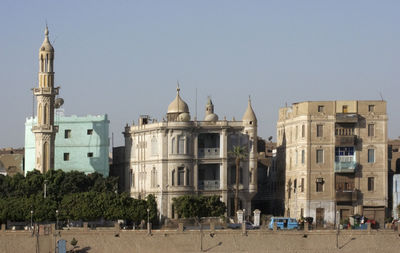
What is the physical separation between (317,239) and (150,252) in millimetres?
13505

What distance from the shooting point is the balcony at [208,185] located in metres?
124

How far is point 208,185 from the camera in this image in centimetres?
12375

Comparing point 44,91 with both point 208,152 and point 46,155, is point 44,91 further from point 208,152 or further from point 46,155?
point 208,152

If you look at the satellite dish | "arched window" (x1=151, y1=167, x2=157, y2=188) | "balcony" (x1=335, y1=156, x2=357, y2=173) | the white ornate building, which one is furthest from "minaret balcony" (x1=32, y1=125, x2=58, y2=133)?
"balcony" (x1=335, y1=156, x2=357, y2=173)

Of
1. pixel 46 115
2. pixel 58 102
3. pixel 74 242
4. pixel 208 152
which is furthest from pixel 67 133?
pixel 74 242

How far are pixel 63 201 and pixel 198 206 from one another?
40.5 ft

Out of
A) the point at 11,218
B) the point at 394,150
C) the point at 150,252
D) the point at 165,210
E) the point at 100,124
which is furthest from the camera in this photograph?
the point at 394,150

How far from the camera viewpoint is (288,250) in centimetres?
10631

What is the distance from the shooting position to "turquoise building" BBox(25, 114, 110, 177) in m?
130

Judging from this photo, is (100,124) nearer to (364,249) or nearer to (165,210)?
(165,210)

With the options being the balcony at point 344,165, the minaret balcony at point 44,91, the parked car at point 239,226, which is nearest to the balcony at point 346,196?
the balcony at point 344,165

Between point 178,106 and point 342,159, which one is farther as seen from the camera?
point 178,106

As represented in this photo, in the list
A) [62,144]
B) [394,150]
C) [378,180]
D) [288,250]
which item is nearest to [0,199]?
[62,144]

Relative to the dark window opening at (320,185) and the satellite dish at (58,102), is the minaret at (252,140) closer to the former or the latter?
the dark window opening at (320,185)
